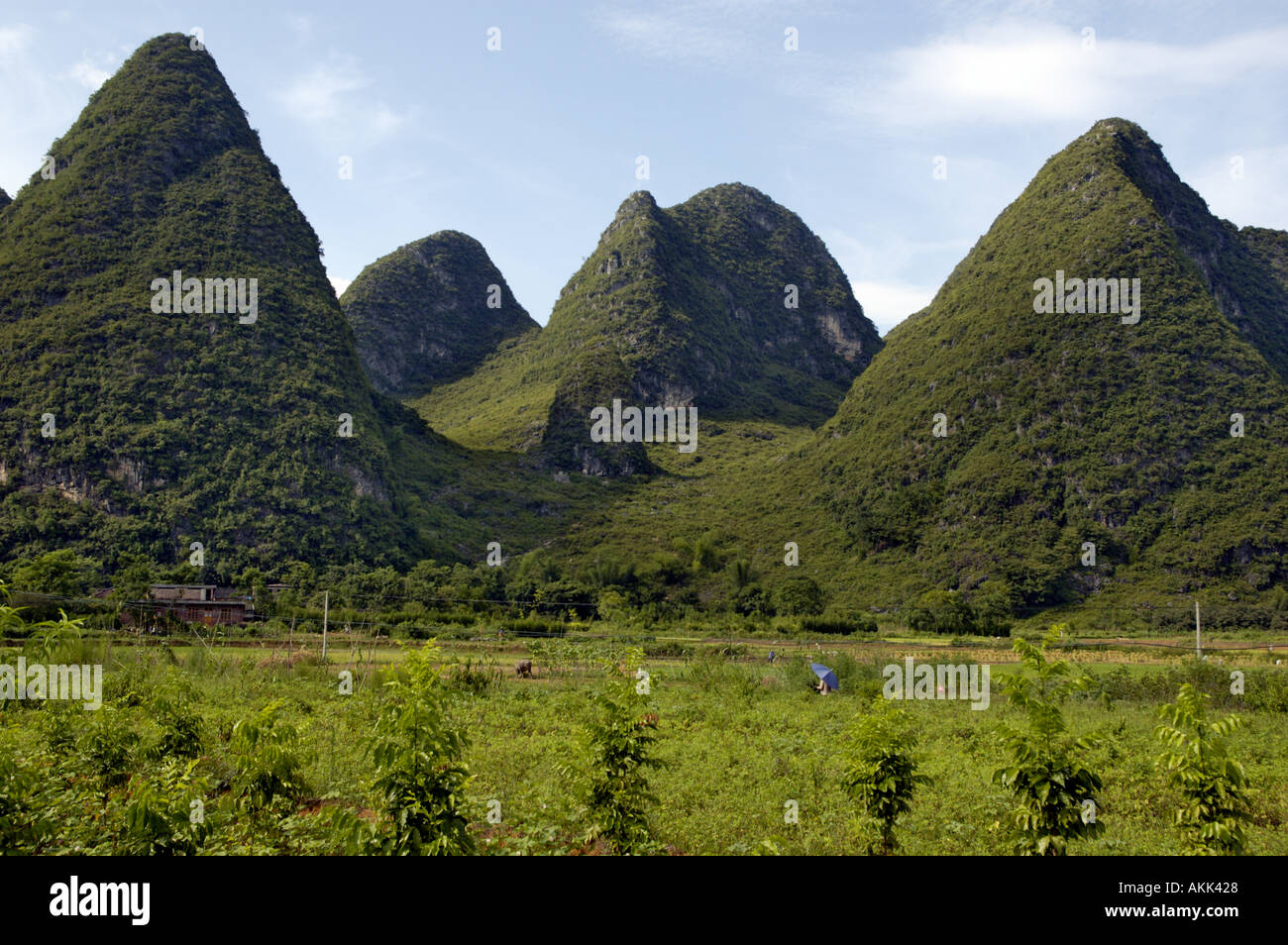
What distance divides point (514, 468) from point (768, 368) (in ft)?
273

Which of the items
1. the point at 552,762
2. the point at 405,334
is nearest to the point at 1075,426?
the point at 552,762

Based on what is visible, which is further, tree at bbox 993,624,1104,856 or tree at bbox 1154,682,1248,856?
tree at bbox 1154,682,1248,856

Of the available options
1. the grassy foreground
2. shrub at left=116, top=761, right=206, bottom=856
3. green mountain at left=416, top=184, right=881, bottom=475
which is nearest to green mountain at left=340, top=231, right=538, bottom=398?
green mountain at left=416, top=184, right=881, bottom=475

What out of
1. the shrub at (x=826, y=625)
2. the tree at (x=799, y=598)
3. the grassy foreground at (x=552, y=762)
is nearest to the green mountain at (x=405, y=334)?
the tree at (x=799, y=598)

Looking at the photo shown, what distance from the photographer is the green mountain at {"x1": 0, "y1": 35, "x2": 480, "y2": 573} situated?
76312 mm

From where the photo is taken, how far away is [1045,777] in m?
7.89

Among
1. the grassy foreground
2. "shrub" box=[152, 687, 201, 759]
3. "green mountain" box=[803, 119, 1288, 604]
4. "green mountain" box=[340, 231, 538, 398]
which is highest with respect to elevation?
"green mountain" box=[340, 231, 538, 398]

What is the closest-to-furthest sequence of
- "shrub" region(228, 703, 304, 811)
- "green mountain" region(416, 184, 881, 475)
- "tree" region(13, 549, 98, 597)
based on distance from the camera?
"shrub" region(228, 703, 304, 811), "tree" region(13, 549, 98, 597), "green mountain" region(416, 184, 881, 475)

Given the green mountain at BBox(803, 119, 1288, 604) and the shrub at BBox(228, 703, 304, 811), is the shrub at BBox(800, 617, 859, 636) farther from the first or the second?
the shrub at BBox(228, 703, 304, 811)

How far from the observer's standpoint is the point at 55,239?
9331 cm

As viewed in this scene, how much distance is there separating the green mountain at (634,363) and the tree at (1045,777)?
398 ft

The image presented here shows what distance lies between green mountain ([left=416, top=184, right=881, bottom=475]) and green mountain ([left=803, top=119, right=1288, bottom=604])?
1469 inches

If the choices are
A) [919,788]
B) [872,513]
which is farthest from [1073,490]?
[919,788]
